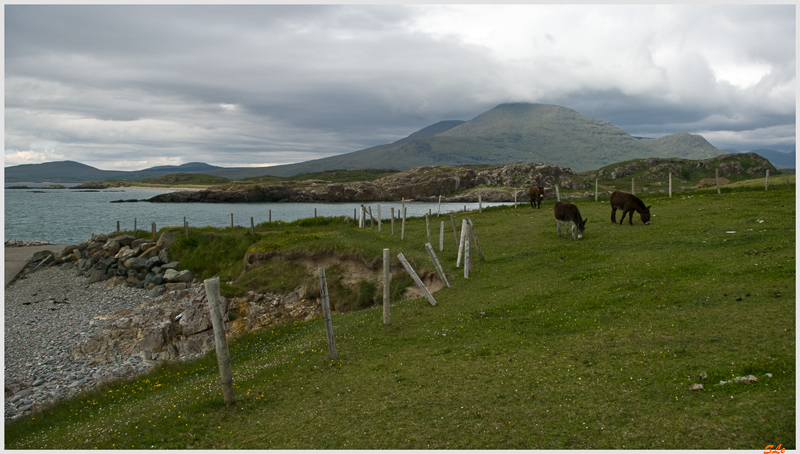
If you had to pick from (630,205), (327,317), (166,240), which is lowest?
(166,240)

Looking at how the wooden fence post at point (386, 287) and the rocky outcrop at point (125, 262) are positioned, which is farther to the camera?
the rocky outcrop at point (125, 262)

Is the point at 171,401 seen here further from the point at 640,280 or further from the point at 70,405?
the point at 640,280

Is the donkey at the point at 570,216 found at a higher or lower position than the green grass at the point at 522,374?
higher

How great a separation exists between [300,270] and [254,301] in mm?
4722

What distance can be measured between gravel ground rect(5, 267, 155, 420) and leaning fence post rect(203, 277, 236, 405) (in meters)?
12.7

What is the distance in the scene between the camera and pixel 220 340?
1112 centimetres

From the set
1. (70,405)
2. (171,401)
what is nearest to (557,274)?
(171,401)

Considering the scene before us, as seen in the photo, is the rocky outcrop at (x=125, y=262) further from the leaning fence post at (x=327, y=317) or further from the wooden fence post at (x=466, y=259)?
the leaning fence post at (x=327, y=317)

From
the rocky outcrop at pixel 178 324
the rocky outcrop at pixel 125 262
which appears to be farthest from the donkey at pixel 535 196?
the rocky outcrop at pixel 125 262

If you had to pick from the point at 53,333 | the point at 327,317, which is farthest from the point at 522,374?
the point at 53,333

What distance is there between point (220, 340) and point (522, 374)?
25.7 feet

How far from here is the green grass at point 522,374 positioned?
29.1 feet

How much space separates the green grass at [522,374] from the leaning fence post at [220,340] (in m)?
0.43

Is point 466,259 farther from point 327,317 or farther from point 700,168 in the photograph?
point 700,168
